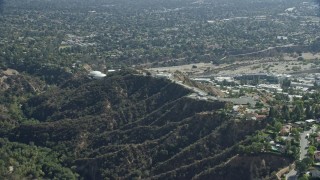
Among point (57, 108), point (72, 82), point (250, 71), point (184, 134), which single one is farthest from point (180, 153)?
point (250, 71)

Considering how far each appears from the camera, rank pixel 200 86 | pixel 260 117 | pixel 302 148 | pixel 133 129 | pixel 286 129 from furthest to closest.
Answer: pixel 200 86 → pixel 133 129 → pixel 260 117 → pixel 286 129 → pixel 302 148

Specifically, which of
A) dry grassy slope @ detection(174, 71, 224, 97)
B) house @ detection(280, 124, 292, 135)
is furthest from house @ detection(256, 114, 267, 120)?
dry grassy slope @ detection(174, 71, 224, 97)

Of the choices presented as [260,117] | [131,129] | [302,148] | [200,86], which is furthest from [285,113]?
[200,86]

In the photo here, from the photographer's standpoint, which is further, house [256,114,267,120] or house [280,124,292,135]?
house [256,114,267,120]

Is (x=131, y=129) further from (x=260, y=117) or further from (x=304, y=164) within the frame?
(x=304, y=164)

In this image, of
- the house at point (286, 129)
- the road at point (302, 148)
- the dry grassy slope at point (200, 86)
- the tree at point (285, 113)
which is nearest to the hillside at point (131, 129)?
the house at point (286, 129)

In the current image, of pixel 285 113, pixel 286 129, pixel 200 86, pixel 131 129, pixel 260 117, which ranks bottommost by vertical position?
pixel 131 129

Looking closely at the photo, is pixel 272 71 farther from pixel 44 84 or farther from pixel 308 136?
pixel 308 136

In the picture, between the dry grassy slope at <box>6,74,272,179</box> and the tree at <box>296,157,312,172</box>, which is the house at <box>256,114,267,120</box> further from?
the tree at <box>296,157,312,172</box>
